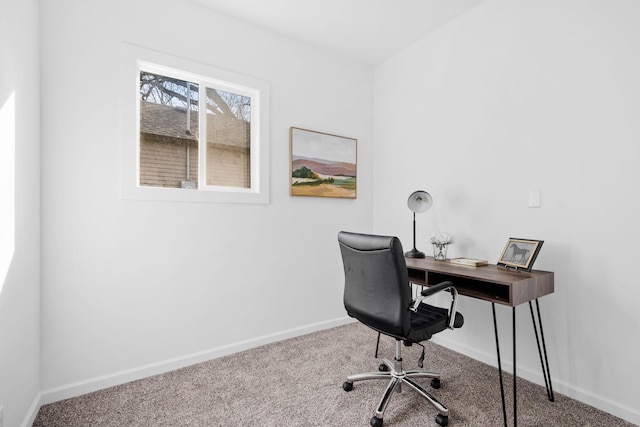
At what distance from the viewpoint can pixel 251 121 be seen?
2746 mm

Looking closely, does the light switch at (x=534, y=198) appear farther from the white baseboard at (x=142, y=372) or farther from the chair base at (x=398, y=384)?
the white baseboard at (x=142, y=372)

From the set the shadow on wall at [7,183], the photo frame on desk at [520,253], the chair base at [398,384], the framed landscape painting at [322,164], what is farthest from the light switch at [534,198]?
the shadow on wall at [7,183]

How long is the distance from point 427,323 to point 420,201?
1.15 meters

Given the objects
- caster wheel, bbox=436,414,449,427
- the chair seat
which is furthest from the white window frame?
caster wheel, bbox=436,414,449,427

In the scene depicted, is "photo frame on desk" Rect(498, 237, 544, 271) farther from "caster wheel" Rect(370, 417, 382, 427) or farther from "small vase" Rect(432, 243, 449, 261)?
"caster wheel" Rect(370, 417, 382, 427)

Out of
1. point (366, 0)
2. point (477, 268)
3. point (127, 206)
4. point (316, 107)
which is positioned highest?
point (366, 0)

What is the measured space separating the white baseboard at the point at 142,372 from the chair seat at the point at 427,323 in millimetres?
1382

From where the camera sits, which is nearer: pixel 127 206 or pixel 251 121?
pixel 127 206

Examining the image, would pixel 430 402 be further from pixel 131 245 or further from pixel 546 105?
pixel 131 245

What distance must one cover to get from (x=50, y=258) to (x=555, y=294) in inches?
124

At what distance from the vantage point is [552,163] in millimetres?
2010

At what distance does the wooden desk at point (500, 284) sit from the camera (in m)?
1.63

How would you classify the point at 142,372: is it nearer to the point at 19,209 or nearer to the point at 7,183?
the point at 19,209

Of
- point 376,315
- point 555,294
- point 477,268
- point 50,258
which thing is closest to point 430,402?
point 376,315
